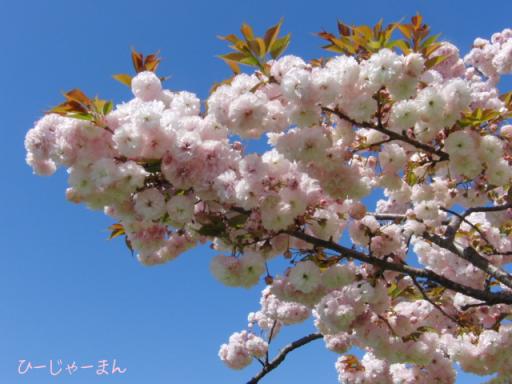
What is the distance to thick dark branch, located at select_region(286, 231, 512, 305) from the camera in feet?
11.2

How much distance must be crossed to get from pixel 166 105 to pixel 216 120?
0.40 meters

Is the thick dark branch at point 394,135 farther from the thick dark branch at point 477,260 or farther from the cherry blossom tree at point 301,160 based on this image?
the thick dark branch at point 477,260

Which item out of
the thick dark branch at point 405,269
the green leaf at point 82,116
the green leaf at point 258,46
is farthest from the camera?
the thick dark branch at point 405,269

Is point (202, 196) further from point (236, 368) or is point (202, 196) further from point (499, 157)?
point (236, 368)

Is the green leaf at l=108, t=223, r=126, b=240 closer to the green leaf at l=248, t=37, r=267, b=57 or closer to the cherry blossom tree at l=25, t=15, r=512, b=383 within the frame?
the cherry blossom tree at l=25, t=15, r=512, b=383

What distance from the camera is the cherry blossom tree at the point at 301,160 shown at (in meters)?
2.95

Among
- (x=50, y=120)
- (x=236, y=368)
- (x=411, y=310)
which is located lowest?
(x=411, y=310)

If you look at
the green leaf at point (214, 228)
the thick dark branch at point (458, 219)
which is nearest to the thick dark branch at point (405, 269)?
the green leaf at point (214, 228)

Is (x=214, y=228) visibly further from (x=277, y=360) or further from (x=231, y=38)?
(x=277, y=360)

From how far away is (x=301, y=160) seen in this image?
3.04m

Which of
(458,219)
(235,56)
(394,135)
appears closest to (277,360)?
(458,219)

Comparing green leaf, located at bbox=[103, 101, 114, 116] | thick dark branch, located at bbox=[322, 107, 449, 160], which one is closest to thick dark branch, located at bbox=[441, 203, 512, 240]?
thick dark branch, located at bbox=[322, 107, 449, 160]

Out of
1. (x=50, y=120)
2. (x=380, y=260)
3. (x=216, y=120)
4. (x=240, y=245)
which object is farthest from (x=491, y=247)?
(x=50, y=120)

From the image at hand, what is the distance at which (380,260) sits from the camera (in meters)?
3.65
